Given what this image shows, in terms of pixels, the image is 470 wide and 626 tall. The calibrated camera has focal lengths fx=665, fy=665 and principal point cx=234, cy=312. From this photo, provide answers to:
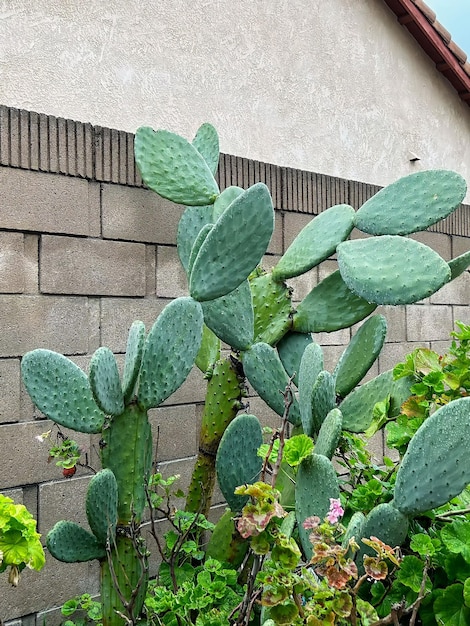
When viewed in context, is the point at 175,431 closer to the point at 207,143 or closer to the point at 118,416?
the point at 118,416

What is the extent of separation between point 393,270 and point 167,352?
2.56ft

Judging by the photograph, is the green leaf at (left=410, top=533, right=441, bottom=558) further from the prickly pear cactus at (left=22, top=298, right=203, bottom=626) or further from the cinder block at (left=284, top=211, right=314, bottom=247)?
the cinder block at (left=284, top=211, right=314, bottom=247)

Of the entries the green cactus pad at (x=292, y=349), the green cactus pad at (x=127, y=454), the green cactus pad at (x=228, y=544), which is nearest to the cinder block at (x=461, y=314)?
the green cactus pad at (x=292, y=349)

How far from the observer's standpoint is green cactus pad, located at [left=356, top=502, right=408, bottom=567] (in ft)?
5.13

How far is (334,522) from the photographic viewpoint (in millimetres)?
1354

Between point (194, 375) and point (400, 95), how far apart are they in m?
2.78

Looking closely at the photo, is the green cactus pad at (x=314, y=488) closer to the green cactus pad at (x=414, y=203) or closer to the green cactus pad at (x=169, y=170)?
the green cactus pad at (x=414, y=203)

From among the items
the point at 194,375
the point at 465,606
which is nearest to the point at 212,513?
the point at 194,375

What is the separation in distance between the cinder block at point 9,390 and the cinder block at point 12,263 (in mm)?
250

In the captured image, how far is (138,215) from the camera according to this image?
2.60 m

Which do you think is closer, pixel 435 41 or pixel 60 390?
pixel 60 390

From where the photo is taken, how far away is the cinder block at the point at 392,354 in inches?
142

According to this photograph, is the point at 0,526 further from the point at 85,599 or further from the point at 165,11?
the point at 165,11

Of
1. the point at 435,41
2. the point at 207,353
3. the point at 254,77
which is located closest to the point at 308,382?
the point at 207,353
